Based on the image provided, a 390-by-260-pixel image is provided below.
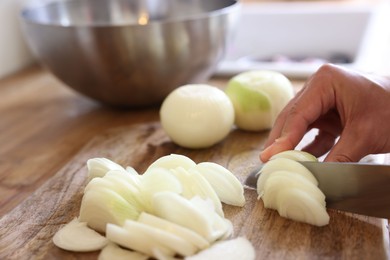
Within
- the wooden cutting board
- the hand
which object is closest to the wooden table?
the wooden cutting board

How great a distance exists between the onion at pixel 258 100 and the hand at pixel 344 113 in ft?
0.57

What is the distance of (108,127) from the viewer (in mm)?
1285

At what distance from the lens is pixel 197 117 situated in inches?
41.4

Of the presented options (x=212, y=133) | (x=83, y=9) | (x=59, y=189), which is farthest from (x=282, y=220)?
(x=83, y=9)

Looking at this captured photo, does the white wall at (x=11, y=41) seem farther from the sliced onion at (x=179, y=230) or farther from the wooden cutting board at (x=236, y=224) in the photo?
the sliced onion at (x=179, y=230)

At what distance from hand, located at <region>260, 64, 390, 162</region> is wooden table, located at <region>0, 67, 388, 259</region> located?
11cm

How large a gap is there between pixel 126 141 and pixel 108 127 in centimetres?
15

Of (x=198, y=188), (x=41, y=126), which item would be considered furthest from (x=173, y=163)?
(x=41, y=126)

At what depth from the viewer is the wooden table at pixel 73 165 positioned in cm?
75

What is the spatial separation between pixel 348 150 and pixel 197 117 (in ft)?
1.10

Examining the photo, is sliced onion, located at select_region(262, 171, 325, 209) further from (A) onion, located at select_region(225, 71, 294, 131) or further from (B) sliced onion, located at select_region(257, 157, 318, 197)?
(A) onion, located at select_region(225, 71, 294, 131)

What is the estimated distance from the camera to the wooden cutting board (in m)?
0.74

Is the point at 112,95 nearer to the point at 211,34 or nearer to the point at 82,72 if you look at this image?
the point at 82,72

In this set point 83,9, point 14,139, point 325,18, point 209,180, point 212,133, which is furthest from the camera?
point 325,18
